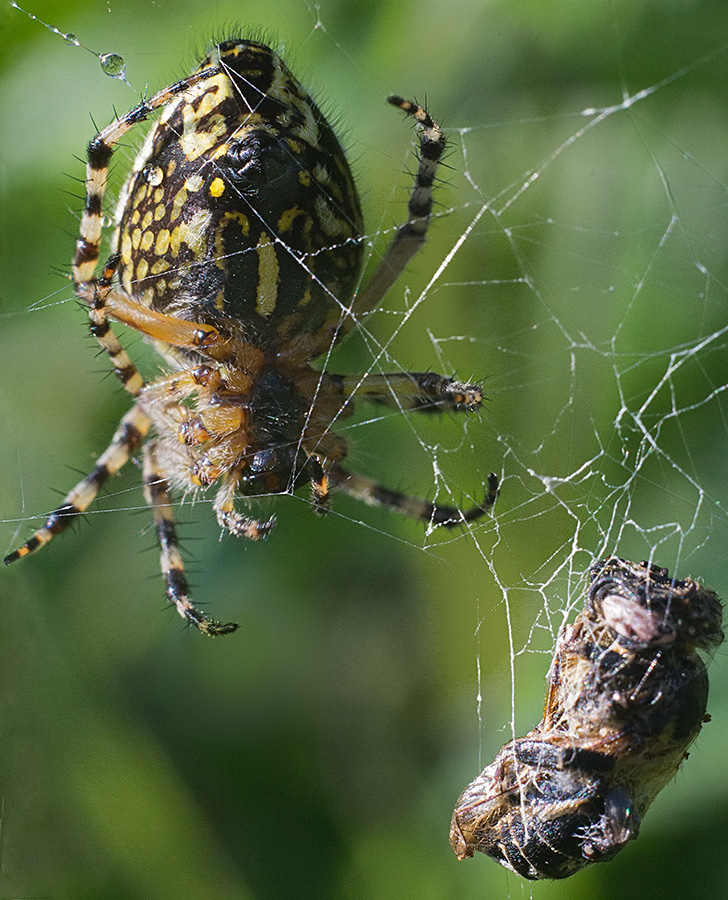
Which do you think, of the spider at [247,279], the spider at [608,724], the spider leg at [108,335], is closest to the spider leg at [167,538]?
the spider at [247,279]

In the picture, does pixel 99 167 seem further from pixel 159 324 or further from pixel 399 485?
pixel 399 485

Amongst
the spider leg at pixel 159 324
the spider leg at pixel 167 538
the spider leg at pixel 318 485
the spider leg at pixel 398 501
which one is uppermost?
the spider leg at pixel 159 324

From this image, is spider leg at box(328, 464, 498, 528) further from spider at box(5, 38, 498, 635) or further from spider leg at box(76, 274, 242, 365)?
spider leg at box(76, 274, 242, 365)

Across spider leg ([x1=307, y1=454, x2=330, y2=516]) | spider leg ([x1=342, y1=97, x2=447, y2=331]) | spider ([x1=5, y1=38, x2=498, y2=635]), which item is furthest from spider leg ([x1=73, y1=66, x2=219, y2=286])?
spider leg ([x1=307, y1=454, x2=330, y2=516])

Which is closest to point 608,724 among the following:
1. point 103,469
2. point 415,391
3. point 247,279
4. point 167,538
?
point 415,391

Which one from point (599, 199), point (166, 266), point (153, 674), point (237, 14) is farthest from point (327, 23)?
point (153, 674)

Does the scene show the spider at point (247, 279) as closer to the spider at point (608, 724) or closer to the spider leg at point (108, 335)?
the spider leg at point (108, 335)
